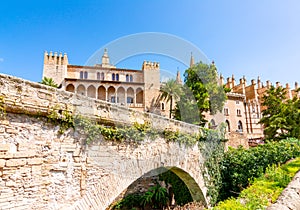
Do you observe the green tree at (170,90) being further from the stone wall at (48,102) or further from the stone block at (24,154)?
the stone block at (24,154)

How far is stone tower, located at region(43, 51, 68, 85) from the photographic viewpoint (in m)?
32.5

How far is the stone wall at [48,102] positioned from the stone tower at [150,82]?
28570mm

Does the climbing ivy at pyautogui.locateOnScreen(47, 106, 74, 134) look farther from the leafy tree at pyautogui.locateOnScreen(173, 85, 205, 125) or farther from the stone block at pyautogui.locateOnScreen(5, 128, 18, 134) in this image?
the leafy tree at pyautogui.locateOnScreen(173, 85, 205, 125)

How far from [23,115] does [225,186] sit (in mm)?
11866

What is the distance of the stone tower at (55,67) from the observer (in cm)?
3250

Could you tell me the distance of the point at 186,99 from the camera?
2411 cm

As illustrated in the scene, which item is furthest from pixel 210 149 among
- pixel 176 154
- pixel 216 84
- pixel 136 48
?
pixel 216 84

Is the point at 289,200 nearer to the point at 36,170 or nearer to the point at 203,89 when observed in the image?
the point at 36,170

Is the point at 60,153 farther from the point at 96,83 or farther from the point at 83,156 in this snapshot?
the point at 96,83

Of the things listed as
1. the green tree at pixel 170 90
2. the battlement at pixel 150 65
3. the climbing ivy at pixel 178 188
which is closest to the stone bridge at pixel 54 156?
the climbing ivy at pixel 178 188

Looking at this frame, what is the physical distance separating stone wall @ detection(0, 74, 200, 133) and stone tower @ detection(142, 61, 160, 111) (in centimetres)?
2857

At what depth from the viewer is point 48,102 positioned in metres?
4.61

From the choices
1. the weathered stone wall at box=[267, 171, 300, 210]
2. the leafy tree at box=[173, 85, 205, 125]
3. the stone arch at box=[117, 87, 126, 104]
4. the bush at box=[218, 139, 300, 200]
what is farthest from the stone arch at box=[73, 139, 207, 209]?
the stone arch at box=[117, 87, 126, 104]

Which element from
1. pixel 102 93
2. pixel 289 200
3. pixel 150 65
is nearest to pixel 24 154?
pixel 289 200
